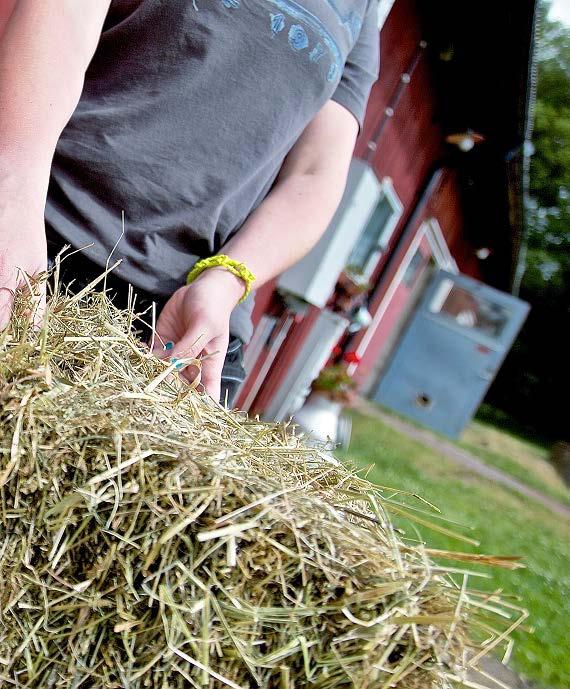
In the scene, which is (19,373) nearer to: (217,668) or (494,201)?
(217,668)

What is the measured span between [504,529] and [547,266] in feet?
76.4

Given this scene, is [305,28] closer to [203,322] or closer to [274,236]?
[274,236]

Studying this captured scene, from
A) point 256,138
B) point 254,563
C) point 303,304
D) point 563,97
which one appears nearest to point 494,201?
point 303,304

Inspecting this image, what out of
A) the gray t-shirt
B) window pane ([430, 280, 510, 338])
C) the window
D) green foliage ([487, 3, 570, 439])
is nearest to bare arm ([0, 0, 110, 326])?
the gray t-shirt

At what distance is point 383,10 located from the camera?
4984 millimetres

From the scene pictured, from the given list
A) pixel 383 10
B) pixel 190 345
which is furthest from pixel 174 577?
pixel 383 10

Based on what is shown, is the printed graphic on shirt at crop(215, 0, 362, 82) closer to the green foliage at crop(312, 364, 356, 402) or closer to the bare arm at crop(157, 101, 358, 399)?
the bare arm at crop(157, 101, 358, 399)

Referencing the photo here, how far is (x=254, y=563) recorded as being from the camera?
2.77 feet

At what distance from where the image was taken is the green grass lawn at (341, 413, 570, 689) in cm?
448

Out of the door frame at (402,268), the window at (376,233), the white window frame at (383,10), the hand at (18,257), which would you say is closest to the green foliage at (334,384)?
the window at (376,233)

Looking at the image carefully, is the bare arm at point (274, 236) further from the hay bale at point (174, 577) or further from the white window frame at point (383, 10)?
the white window frame at point (383, 10)

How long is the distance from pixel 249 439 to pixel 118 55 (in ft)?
2.81

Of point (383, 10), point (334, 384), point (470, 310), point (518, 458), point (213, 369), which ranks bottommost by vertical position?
point (518, 458)

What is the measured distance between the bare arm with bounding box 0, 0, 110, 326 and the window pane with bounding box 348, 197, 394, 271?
6574 mm
